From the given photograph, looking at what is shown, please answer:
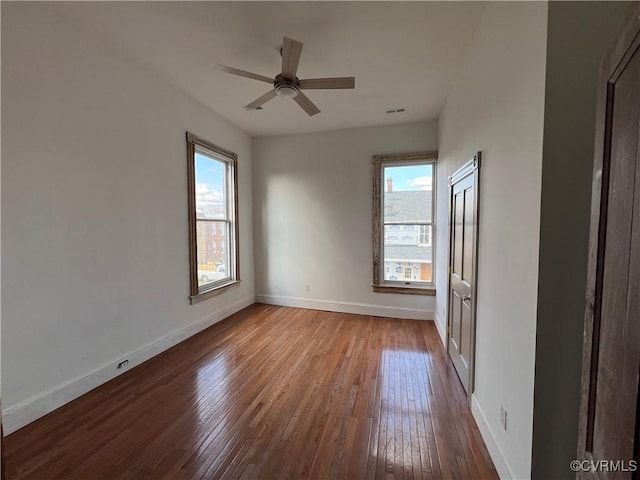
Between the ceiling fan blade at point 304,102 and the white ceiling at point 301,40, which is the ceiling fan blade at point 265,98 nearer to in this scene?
the ceiling fan blade at point 304,102

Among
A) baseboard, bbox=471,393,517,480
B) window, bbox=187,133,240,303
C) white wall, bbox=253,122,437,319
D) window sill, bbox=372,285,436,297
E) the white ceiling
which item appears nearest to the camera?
baseboard, bbox=471,393,517,480

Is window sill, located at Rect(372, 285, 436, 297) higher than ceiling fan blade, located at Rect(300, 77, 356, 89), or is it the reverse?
ceiling fan blade, located at Rect(300, 77, 356, 89)

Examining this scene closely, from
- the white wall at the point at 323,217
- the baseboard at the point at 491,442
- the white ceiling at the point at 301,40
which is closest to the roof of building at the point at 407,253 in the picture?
the white wall at the point at 323,217

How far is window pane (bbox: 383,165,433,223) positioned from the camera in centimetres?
434

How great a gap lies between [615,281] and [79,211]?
3198 millimetres

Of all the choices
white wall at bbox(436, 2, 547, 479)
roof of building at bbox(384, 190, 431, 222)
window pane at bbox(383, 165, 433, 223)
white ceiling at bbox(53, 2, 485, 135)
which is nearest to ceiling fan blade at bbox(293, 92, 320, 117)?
white ceiling at bbox(53, 2, 485, 135)

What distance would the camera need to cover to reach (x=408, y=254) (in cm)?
449

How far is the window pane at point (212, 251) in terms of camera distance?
3953mm

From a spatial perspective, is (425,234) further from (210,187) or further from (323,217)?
(210,187)

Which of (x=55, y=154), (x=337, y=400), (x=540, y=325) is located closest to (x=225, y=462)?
(x=337, y=400)

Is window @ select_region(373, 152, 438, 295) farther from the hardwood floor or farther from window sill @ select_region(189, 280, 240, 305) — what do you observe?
window sill @ select_region(189, 280, 240, 305)

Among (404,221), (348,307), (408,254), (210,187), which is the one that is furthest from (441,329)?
(210,187)

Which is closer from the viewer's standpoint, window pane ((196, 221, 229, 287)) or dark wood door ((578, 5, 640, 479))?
dark wood door ((578, 5, 640, 479))

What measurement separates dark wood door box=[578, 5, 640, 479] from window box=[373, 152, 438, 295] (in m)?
3.59
